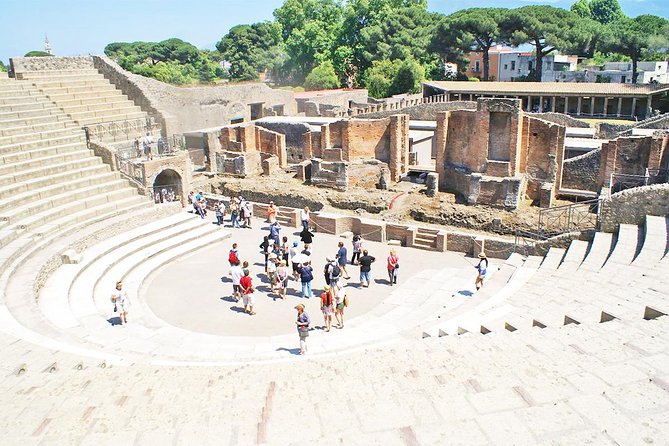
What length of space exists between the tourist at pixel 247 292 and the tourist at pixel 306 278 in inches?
51.0

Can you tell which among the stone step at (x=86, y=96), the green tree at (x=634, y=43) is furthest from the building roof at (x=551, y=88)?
the stone step at (x=86, y=96)

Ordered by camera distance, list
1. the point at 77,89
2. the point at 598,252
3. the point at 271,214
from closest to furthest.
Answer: the point at 598,252 < the point at 271,214 < the point at 77,89

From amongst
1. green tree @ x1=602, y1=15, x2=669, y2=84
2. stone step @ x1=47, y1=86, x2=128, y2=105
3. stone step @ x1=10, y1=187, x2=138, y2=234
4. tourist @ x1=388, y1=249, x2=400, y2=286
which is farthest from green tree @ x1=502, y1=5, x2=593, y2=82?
stone step @ x1=10, y1=187, x2=138, y2=234

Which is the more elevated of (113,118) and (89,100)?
(89,100)

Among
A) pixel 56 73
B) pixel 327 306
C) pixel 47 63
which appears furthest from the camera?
pixel 47 63

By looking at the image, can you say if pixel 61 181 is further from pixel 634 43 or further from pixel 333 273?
pixel 634 43

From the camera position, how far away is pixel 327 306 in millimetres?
11695

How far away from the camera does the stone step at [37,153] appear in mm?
16625

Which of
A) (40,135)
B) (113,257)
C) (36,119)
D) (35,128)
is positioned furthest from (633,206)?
(36,119)

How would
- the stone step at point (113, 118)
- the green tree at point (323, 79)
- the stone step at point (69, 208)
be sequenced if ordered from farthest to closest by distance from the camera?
the green tree at point (323, 79) < the stone step at point (113, 118) < the stone step at point (69, 208)

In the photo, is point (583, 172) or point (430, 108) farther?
point (430, 108)

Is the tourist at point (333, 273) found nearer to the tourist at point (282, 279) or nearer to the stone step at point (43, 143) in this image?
the tourist at point (282, 279)

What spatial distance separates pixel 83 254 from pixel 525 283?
1119 centimetres

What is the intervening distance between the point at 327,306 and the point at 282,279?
226 cm
